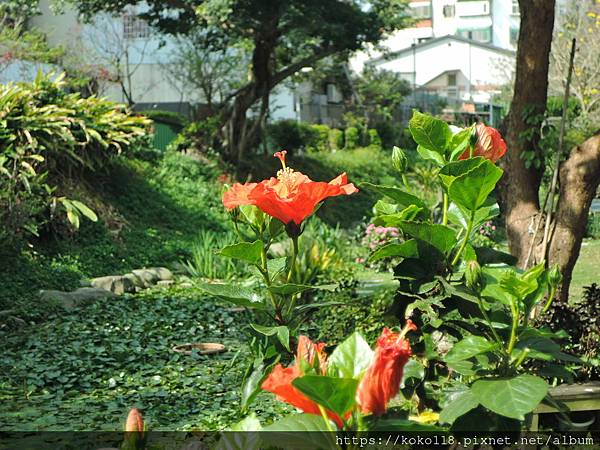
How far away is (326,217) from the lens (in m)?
17.8

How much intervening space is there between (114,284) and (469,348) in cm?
848

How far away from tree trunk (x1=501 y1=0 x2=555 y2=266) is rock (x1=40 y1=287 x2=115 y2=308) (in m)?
4.57

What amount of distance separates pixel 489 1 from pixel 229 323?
38.1 metres

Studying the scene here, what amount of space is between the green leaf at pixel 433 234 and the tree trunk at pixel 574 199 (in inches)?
136

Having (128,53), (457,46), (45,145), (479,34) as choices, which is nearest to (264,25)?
(45,145)

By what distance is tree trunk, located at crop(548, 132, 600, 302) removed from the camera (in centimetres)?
548

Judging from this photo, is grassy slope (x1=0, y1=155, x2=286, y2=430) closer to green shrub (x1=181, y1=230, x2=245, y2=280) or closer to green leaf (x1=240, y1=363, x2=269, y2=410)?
green shrub (x1=181, y1=230, x2=245, y2=280)

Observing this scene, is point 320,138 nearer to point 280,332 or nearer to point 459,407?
point 280,332

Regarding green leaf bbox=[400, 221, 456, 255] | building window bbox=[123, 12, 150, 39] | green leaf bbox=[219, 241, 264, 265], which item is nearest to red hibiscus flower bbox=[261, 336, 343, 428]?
green leaf bbox=[219, 241, 264, 265]

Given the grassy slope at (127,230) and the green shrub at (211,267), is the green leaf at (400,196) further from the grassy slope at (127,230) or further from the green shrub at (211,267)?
the green shrub at (211,267)

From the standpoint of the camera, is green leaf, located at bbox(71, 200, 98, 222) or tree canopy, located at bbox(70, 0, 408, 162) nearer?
green leaf, located at bbox(71, 200, 98, 222)

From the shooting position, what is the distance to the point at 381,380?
134 cm

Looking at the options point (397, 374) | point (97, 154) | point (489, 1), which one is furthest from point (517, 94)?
point (489, 1)

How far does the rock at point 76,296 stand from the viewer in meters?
8.77
